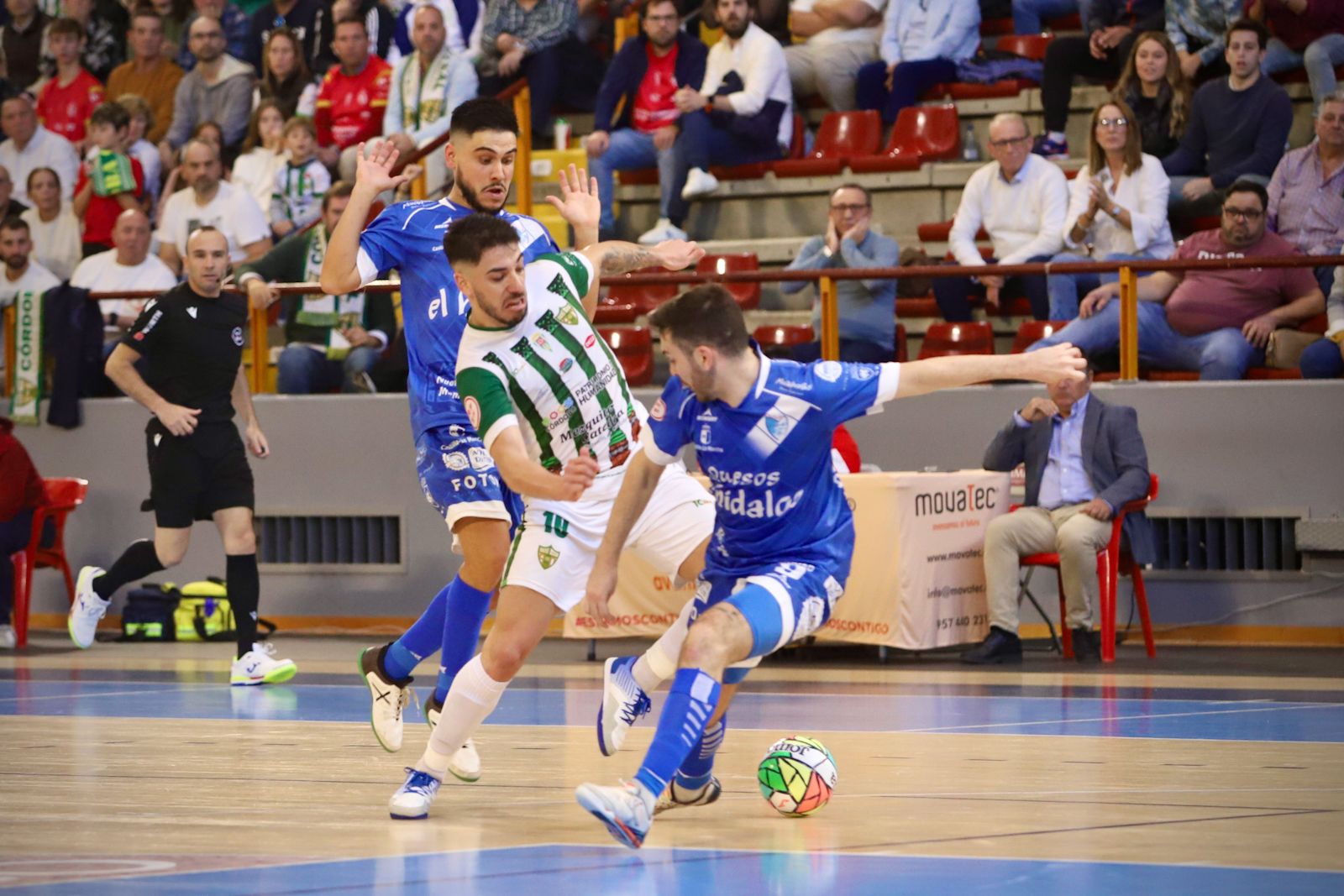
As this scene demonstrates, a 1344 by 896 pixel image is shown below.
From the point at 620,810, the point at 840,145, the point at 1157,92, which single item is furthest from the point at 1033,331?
the point at 620,810

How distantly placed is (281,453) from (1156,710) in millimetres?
7263

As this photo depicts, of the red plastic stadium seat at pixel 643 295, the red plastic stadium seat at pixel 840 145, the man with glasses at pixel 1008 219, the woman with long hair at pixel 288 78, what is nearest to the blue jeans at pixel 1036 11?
the red plastic stadium seat at pixel 840 145

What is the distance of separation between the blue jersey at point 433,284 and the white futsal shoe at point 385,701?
86 centimetres

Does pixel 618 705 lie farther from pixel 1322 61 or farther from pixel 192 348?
pixel 1322 61

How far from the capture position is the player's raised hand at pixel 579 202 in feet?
20.1

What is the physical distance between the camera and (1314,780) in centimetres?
574

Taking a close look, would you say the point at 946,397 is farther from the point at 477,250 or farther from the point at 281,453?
the point at 477,250

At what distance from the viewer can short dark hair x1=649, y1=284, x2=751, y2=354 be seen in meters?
5.08

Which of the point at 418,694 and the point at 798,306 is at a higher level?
the point at 798,306

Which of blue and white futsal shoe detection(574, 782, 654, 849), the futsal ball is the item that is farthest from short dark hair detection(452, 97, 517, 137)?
blue and white futsal shoe detection(574, 782, 654, 849)

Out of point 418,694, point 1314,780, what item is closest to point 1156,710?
point 1314,780

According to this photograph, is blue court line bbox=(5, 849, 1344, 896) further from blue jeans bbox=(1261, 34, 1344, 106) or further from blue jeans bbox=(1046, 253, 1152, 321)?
blue jeans bbox=(1261, 34, 1344, 106)

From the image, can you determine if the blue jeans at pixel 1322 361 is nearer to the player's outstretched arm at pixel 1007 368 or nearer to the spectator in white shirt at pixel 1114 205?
the spectator in white shirt at pixel 1114 205

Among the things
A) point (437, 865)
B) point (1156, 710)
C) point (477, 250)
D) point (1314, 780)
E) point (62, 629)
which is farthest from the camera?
point (62, 629)
